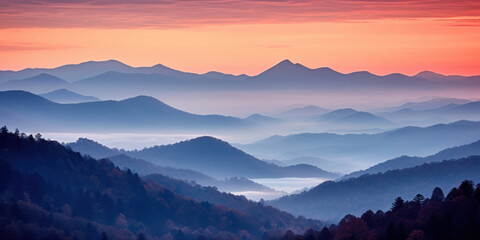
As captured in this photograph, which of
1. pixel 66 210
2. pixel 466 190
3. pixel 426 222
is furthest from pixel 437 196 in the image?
pixel 66 210

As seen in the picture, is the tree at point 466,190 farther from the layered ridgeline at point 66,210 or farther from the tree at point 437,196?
the layered ridgeline at point 66,210

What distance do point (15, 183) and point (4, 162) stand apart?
831 cm

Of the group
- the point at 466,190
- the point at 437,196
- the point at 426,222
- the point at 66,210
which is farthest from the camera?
the point at 66,210

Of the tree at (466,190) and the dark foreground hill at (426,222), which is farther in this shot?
the tree at (466,190)

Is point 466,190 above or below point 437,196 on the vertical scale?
below

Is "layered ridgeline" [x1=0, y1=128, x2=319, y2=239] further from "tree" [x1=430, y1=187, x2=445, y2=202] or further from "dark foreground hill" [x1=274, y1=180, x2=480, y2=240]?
"tree" [x1=430, y1=187, x2=445, y2=202]

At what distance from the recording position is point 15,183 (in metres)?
181

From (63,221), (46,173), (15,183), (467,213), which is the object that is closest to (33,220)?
(63,221)

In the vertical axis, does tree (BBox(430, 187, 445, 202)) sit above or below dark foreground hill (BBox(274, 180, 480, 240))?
above

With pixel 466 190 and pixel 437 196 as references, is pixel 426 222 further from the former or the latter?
pixel 437 196

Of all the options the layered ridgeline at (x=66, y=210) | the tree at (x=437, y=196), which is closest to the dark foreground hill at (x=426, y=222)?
the tree at (x=437, y=196)

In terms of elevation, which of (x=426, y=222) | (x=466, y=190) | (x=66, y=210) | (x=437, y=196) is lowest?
(x=426, y=222)

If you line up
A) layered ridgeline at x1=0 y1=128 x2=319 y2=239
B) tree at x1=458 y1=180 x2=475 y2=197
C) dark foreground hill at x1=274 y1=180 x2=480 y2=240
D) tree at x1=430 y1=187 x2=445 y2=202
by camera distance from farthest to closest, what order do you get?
layered ridgeline at x1=0 y1=128 x2=319 y2=239 < tree at x1=430 y1=187 x2=445 y2=202 < tree at x1=458 y1=180 x2=475 y2=197 < dark foreground hill at x1=274 y1=180 x2=480 y2=240

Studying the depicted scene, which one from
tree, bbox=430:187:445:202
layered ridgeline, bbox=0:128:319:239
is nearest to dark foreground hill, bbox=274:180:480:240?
tree, bbox=430:187:445:202
